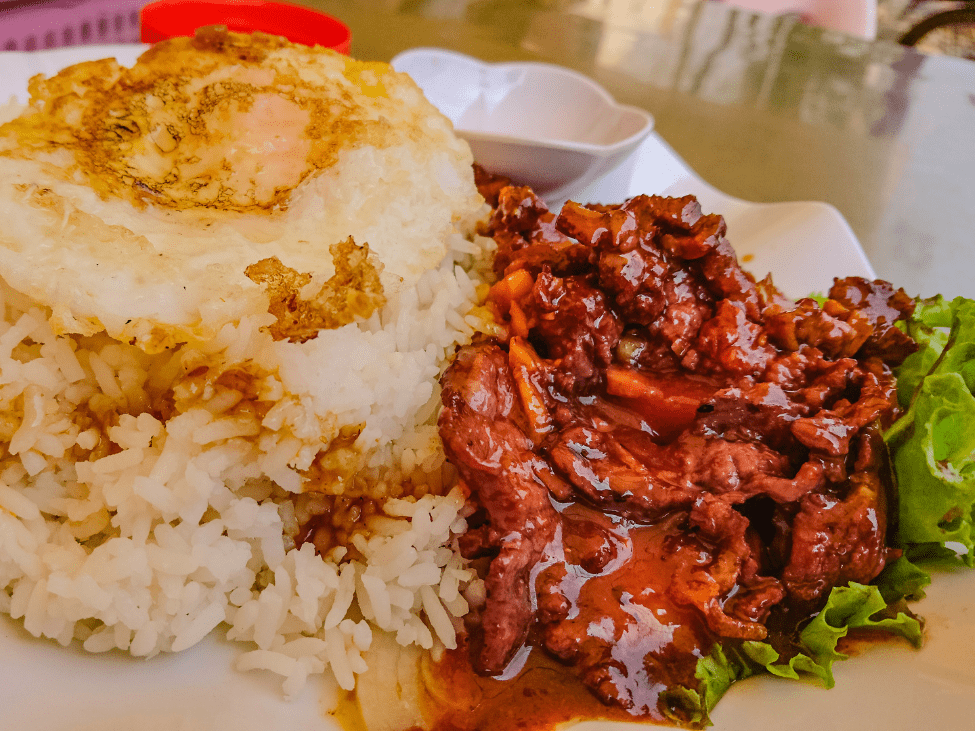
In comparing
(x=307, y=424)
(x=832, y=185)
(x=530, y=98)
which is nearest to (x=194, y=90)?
(x=307, y=424)

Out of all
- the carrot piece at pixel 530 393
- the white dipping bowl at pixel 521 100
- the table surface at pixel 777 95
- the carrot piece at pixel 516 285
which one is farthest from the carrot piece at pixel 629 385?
the table surface at pixel 777 95

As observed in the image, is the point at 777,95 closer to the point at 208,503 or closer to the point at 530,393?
the point at 530,393

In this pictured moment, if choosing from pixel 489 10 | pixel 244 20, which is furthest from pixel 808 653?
pixel 489 10

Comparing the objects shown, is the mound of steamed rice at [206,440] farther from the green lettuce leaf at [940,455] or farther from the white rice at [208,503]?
the green lettuce leaf at [940,455]

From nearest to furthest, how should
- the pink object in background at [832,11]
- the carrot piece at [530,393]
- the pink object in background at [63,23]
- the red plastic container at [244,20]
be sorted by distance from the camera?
the carrot piece at [530,393] < the red plastic container at [244,20] < the pink object in background at [63,23] < the pink object in background at [832,11]

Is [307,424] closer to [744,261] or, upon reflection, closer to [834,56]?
[744,261]

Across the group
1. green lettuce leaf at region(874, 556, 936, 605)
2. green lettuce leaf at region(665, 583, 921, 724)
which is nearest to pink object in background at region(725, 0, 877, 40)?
green lettuce leaf at region(874, 556, 936, 605)
